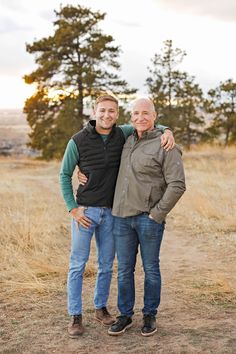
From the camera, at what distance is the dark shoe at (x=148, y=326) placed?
13.4 feet

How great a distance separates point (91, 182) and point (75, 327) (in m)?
1.21

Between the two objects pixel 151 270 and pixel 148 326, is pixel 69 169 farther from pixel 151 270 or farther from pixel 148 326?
pixel 148 326

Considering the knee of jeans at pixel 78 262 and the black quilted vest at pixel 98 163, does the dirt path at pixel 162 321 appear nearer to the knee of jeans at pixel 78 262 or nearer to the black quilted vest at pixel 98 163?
the knee of jeans at pixel 78 262

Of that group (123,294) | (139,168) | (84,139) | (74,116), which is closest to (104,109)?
(84,139)

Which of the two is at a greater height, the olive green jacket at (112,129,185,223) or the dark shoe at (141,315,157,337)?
the olive green jacket at (112,129,185,223)

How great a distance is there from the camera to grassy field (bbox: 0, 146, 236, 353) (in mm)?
5102

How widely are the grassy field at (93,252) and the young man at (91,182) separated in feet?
2.12

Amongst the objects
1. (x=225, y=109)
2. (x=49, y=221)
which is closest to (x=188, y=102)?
(x=225, y=109)

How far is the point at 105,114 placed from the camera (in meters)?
4.00

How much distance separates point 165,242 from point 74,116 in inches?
679

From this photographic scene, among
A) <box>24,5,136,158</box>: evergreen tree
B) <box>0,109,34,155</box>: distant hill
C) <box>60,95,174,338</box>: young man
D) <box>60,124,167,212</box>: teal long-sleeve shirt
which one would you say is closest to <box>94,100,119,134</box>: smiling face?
<box>60,95,174,338</box>: young man

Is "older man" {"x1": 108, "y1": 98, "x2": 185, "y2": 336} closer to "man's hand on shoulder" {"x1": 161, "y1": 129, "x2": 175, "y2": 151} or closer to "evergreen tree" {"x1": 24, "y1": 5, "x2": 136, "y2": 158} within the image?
"man's hand on shoulder" {"x1": 161, "y1": 129, "x2": 175, "y2": 151}

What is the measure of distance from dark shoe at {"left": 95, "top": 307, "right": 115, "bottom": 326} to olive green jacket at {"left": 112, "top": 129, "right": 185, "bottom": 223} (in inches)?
38.2

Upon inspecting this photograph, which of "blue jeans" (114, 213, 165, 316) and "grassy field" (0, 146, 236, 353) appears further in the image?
"grassy field" (0, 146, 236, 353)
